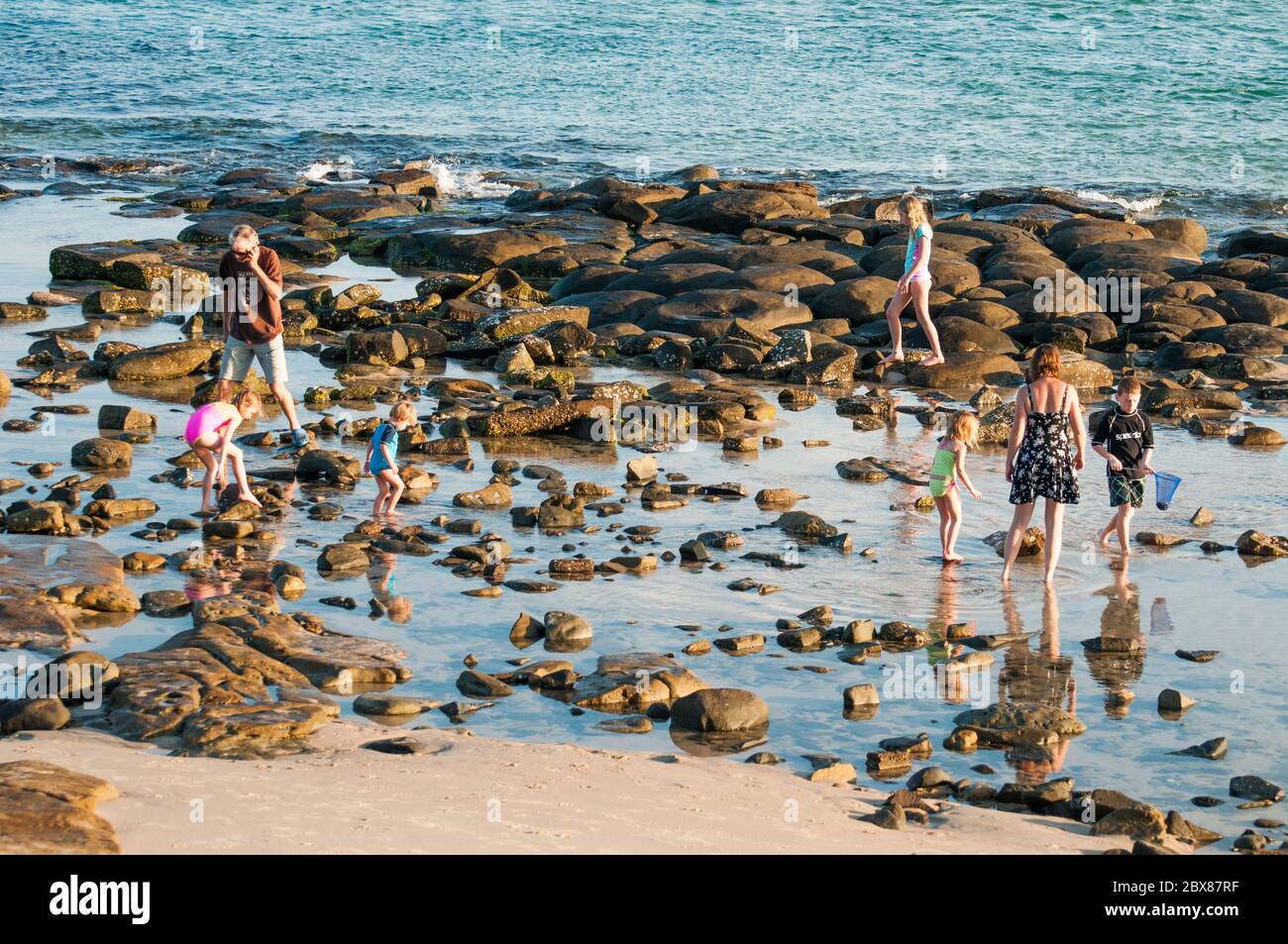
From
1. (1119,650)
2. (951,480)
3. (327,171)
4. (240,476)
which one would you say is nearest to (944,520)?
(951,480)

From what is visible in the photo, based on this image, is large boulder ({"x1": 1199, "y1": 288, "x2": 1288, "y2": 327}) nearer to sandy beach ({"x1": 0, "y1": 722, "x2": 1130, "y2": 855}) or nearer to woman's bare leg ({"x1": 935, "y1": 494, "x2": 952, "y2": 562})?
woman's bare leg ({"x1": 935, "y1": 494, "x2": 952, "y2": 562})

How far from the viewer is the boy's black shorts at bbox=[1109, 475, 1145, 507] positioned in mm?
11211

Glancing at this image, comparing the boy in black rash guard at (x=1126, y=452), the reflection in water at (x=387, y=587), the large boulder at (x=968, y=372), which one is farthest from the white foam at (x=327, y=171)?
the boy in black rash guard at (x=1126, y=452)

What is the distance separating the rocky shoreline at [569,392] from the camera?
26.8 ft

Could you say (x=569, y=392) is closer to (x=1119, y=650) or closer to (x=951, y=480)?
(x=951, y=480)

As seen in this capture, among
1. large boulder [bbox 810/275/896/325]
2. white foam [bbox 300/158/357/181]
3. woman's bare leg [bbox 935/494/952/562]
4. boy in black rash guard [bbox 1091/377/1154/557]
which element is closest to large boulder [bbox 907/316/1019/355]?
large boulder [bbox 810/275/896/325]

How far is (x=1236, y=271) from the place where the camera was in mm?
21969

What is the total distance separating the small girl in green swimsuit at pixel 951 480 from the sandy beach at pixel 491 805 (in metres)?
3.98

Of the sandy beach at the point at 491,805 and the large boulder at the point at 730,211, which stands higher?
the large boulder at the point at 730,211

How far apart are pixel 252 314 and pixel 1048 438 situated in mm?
6470

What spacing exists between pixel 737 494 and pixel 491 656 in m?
4.00

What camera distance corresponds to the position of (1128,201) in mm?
32250

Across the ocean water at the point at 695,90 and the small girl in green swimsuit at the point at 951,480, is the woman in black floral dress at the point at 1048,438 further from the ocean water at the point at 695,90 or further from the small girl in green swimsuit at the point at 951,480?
the ocean water at the point at 695,90
